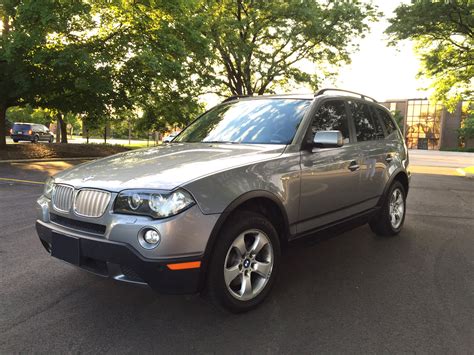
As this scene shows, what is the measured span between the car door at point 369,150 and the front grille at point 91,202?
9.34ft

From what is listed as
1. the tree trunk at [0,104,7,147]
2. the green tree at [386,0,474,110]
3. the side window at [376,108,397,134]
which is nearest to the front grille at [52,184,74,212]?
the side window at [376,108,397,134]

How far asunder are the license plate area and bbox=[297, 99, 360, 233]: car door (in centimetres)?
186

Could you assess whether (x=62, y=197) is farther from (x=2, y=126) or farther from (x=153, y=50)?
(x=2, y=126)

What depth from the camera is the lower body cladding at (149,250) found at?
2.72 m

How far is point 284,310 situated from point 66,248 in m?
1.73

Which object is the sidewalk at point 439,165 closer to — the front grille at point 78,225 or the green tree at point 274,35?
the green tree at point 274,35

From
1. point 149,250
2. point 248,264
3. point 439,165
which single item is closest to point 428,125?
Answer: point 439,165

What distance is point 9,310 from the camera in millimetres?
3219

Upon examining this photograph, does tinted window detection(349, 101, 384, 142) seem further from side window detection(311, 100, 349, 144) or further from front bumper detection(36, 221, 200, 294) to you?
front bumper detection(36, 221, 200, 294)

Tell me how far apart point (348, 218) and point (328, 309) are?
4.34 feet

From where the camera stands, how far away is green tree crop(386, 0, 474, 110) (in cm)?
1565

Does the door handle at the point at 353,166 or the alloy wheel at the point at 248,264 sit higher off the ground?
the door handle at the point at 353,166

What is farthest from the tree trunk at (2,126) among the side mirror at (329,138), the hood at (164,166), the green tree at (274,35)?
the side mirror at (329,138)

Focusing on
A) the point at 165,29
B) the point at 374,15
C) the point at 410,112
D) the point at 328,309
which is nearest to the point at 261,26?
the point at 374,15
